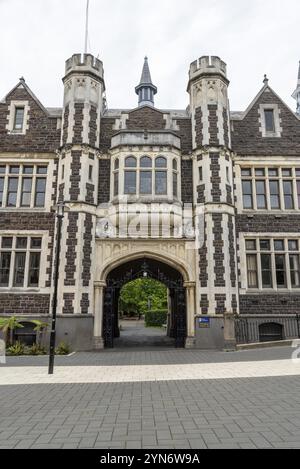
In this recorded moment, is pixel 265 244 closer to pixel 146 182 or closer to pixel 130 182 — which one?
pixel 146 182

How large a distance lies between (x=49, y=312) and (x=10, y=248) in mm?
3589

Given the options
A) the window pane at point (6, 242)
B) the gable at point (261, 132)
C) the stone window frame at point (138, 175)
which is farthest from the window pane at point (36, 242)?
the gable at point (261, 132)

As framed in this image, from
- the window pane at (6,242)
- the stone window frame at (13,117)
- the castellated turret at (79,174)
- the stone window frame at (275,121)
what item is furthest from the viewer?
the stone window frame at (275,121)

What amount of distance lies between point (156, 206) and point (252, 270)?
5547mm

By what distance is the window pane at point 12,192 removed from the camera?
1680cm

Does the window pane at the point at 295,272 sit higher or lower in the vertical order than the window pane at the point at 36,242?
lower

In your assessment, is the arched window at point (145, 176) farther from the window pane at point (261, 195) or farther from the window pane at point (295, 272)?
the window pane at point (295, 272)

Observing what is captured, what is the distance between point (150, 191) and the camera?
16391 mm

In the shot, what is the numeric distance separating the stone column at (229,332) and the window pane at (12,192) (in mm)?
11151

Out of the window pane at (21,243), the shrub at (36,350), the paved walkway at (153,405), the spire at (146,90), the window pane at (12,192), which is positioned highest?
the spire at (146,90)

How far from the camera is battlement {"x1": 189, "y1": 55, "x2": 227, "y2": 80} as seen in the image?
17.7 meters

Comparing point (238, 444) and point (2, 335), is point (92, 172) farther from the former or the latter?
point (238, 444)

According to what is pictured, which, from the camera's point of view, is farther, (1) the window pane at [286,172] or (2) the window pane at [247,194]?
(1) the window pane at [286,172]

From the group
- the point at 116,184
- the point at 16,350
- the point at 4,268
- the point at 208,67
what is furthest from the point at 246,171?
the point at 16,350
